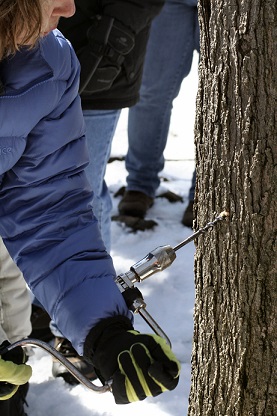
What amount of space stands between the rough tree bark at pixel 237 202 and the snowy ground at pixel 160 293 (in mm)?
745

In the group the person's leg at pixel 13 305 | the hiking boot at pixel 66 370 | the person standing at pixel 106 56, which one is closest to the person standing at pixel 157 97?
the person standing at pixel 106 56

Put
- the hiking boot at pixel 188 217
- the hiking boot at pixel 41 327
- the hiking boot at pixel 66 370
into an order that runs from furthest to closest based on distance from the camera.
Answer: the hiking boot at pixel 188 217 → the hiking boot at pixel 41 327 → the hiking boot at pixel 66 370

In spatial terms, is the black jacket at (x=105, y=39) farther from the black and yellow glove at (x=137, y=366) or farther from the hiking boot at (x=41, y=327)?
the black and yellow glove at (x=137, y=366)

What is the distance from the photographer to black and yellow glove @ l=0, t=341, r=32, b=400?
1.61m

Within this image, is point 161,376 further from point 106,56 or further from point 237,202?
point 106,56

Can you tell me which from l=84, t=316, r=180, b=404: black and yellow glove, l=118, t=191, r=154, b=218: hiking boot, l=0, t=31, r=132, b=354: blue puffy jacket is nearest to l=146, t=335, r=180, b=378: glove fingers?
l=84, t=316, r=180, b=404: black and yellow glove

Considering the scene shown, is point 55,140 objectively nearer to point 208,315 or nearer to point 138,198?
point 208,315

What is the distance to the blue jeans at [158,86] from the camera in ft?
11.9

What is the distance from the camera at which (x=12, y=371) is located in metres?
1.62

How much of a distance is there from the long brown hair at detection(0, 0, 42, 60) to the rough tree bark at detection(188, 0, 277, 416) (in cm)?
38

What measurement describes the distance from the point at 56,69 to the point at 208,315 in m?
0.67

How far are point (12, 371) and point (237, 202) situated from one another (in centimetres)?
60

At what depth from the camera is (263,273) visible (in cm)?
173

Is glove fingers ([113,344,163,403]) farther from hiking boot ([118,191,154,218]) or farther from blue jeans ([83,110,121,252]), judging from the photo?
hiking boot ([118,191,154,218])
